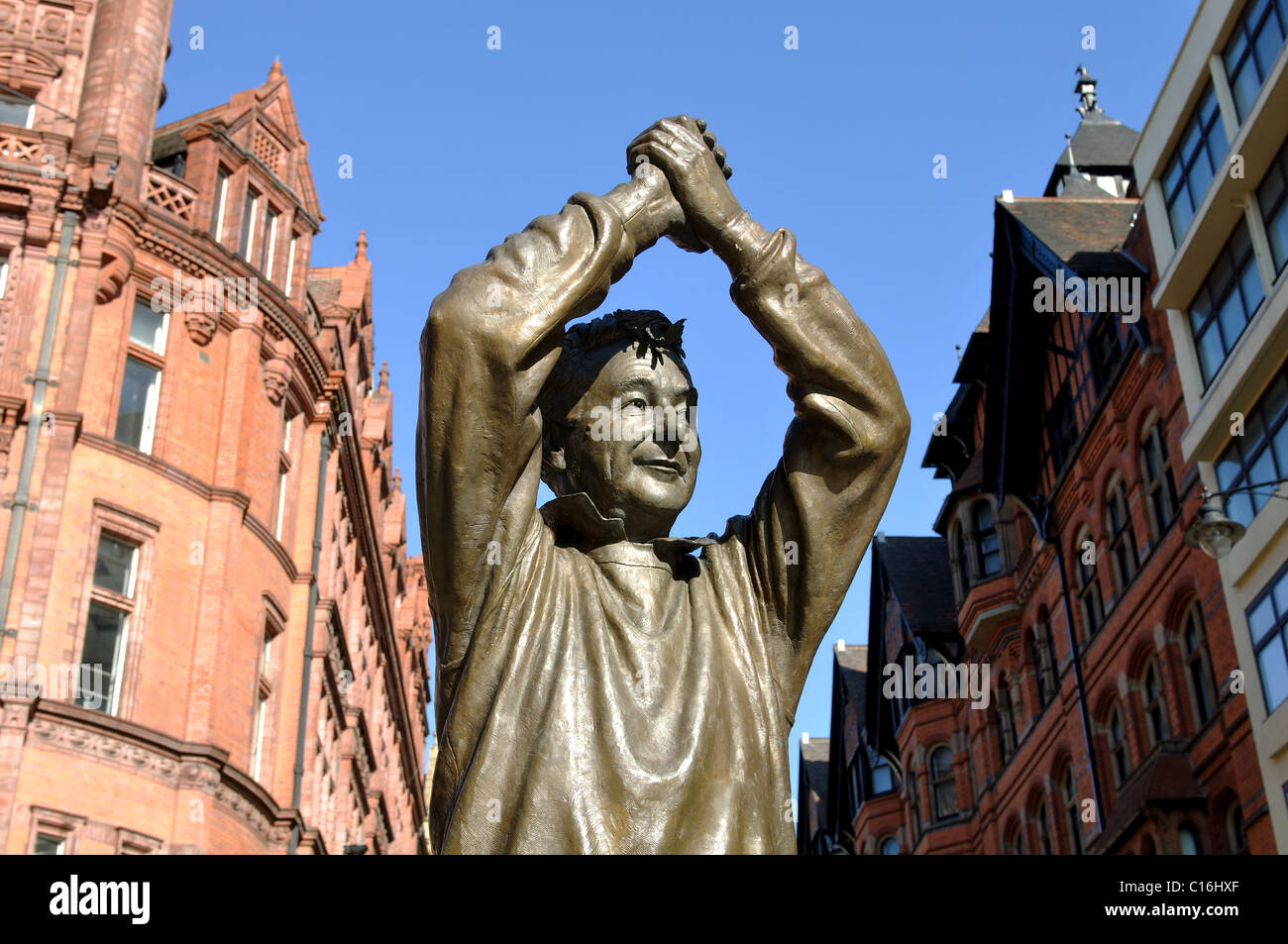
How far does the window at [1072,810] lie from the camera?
33844mm

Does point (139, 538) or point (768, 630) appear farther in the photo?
point (139, 538)

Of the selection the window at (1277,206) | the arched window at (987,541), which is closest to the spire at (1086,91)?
the arched window at (987,541)

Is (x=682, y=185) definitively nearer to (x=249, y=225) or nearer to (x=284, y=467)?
(x=249, y=225)

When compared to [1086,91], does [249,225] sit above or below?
below

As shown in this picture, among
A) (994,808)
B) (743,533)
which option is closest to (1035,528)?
(994,808)

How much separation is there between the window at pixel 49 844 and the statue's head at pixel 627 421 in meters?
20.8

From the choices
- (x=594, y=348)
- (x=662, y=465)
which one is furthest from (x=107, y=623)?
(x=662, y=465)

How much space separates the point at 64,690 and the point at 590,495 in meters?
22.0

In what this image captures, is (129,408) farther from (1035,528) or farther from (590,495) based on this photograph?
(590,495)

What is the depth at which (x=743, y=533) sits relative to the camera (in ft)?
14.1

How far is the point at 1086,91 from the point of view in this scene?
159 ft

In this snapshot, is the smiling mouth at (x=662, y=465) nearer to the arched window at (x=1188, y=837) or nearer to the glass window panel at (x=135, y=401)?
the glass window panel at (x=135, y=401)

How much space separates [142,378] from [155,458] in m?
1.85

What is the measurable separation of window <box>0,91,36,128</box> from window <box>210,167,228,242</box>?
378cm
